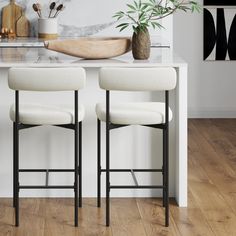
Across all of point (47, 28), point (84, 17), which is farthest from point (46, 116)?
point (84, 17)

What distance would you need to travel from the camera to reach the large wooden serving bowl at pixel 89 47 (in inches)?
210

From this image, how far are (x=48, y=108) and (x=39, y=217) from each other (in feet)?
2.41

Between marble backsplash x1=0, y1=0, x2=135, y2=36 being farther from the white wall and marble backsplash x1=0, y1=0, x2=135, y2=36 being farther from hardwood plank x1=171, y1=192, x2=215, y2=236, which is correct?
hardwood plank x1=171, y1=192, x2=215, y2=236

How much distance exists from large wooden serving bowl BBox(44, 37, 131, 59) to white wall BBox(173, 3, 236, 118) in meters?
3.80

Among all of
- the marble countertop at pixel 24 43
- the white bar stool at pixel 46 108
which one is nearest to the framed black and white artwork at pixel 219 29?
the marble countertop at pixel 24 43

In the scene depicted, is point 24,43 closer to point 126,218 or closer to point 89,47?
point 89,47

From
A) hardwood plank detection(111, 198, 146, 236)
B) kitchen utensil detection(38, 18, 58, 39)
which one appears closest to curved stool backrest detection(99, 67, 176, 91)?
hardwood plank detection(111, 198, 146, 236)

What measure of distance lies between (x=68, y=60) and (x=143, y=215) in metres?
1.22

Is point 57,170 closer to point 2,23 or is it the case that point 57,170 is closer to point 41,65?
point 41,65

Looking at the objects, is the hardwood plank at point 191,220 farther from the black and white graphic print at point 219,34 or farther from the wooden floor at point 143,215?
the black and white graphic print at point 219,34

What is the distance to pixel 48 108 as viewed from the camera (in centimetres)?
501

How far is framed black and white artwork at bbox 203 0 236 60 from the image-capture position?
29.7 feet

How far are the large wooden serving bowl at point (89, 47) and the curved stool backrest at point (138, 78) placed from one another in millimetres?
570

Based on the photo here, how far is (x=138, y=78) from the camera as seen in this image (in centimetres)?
479
